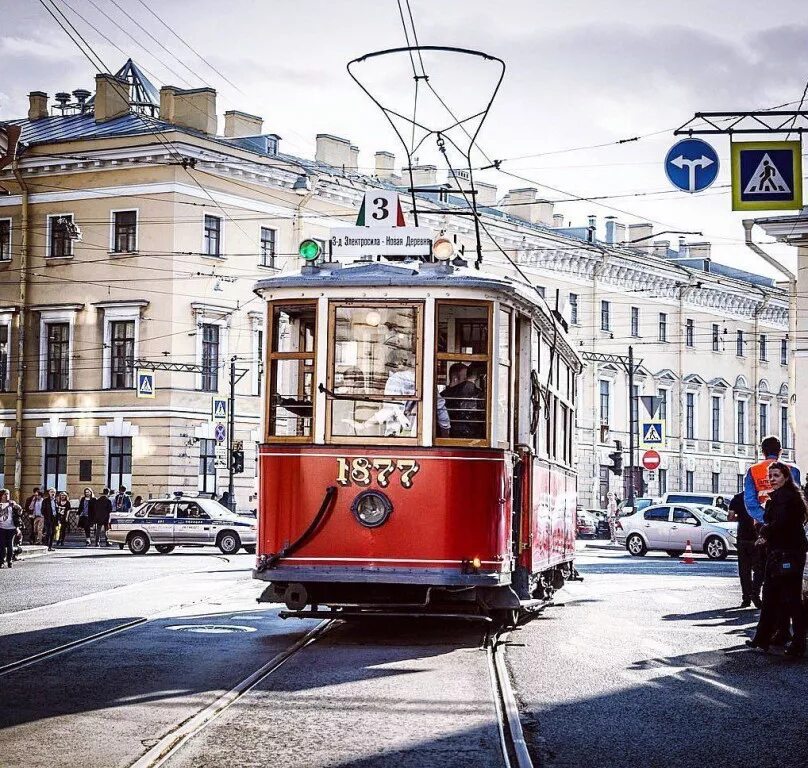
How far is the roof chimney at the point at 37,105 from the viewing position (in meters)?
56.3

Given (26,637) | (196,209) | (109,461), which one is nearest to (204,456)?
(109,461)

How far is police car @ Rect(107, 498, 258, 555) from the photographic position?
36.2 meters

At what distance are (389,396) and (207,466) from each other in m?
37.2

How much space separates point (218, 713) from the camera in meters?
8.73

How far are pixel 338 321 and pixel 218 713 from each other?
15.9 feet

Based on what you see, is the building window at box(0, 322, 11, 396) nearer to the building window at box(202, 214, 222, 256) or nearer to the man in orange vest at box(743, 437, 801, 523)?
the building window at box(202, 214, 222, 256)

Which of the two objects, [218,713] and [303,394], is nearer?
[218,713]

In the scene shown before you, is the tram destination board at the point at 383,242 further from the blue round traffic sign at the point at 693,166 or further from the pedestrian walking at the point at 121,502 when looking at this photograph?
the pedestrian walking at the point at 121,502

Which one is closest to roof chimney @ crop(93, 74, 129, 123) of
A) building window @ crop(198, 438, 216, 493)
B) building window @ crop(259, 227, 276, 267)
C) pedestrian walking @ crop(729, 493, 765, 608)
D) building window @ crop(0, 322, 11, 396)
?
building window @ crop(259, 227, 276, 267)

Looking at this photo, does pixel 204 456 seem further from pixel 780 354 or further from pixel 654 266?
pixel 780 354

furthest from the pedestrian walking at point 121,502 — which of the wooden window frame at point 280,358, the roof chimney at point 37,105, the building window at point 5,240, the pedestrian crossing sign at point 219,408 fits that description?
the wooden window frame at point 280,358

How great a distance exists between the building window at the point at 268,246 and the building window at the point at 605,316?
18621 mm

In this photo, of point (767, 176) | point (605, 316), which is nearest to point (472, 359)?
point (767, 176)

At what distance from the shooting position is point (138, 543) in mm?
36500
